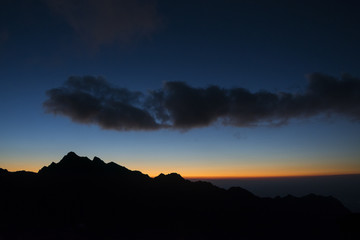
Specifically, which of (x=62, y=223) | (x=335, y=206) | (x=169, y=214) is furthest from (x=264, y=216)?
(x=62, y=223)

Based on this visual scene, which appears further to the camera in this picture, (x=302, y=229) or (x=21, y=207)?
(x=302, y=229)

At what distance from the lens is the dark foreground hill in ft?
291

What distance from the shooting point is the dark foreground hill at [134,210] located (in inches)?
3487

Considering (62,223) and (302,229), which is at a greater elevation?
(62,223)

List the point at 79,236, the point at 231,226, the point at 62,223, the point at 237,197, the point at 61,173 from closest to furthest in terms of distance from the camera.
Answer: the point at 79,236 → the point at 62,223 → the point at 231,226 → the point at 61,173 → the point at 237,197

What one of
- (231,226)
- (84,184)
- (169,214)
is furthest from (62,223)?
(231,226)

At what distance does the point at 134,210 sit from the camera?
10788 cm

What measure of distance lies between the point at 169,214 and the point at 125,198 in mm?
25815

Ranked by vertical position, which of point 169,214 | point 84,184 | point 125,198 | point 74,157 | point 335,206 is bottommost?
point 335,206

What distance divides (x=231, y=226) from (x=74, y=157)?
330 feet

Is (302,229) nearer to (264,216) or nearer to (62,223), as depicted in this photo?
(264,216)

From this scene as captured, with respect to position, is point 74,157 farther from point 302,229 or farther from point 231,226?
point 302,229

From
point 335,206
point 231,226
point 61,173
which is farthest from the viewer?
point 335,206

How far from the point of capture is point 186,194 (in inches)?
4975
